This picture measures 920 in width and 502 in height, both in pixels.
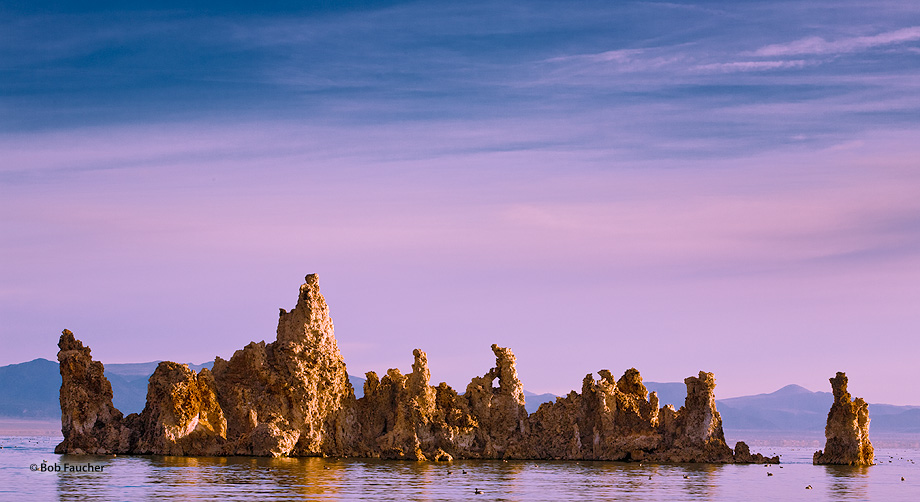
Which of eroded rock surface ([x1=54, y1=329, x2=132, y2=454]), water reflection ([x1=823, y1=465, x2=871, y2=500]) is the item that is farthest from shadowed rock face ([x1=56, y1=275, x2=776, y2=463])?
water reflection ([x1=823, y1=465, x2=871, y2=500])

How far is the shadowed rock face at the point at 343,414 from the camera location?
116 m

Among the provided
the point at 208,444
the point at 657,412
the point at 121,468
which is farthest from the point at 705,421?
the point at 121,468

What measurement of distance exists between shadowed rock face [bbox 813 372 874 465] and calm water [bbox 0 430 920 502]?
116 inches

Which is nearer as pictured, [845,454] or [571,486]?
[571,486]

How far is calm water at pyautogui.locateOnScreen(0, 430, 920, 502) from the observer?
8262 centimetres

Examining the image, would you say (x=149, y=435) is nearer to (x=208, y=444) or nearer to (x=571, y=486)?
(x=208, y=444)

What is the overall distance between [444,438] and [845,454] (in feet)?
130

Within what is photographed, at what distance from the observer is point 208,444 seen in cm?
11594

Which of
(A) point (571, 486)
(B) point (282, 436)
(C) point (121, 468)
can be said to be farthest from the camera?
(B) point (282, 436)

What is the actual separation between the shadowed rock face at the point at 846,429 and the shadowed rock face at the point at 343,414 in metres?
8.78

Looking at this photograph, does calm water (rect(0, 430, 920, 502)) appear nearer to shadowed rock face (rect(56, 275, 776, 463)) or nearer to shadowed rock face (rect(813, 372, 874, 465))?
shadowed rock face (rect(813, 372, 874, 465))

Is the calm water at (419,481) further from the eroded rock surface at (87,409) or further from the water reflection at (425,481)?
the eroded rock surface at (87,409)

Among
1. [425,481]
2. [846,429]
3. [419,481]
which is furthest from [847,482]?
[419,481]

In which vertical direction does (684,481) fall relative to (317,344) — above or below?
below
